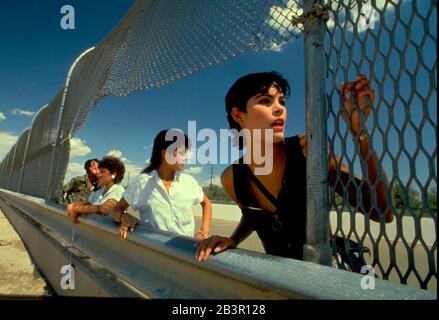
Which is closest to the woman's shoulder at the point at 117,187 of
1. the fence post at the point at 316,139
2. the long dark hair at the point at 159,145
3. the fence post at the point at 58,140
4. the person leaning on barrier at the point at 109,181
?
the person leaning on barrier at the point at 109,181

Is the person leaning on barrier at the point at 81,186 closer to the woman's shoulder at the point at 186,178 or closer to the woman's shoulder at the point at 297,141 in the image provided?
the woman's shoulder at the point at 186,178

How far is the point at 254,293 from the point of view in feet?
3.87

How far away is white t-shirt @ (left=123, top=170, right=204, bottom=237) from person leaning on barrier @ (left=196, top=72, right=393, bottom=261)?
1188 millimetres

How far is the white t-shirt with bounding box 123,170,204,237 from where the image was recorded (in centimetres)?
314

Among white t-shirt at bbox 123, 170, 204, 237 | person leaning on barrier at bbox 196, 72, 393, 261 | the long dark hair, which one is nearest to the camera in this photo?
person leaning on barrier at bbox 196, 72, 393, 261

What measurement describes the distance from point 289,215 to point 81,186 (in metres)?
7.62

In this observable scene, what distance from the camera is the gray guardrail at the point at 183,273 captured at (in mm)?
958

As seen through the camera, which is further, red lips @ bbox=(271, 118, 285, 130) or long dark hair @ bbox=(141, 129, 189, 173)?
long dark hair @ bbox=(141, 129, 189, 173)

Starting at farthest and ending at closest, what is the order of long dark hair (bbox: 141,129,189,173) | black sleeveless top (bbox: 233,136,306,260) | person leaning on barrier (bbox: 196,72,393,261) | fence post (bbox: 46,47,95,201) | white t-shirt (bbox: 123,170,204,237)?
fence post (bbox: 46,47,95,201), long dark hair (bbox: 141,129,189,173), white t-shirt (bbox: 123,170,204,237), black sleeveless top (bbox: 233,136,306,260), person leaning on barrier (bbox: 196,72,393,261)

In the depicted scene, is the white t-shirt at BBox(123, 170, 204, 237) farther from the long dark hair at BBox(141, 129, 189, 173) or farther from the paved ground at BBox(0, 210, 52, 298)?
the paved ground at BBox(0, 210, 52, 298)

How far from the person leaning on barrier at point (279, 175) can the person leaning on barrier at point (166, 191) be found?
1193 mm

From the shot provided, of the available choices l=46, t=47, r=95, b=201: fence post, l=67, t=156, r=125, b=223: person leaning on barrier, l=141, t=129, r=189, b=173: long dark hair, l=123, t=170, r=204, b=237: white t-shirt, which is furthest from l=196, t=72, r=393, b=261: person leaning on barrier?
l=46, t=47, r=95, b=201: fence post

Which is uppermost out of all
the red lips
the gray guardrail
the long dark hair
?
the long dark hair
